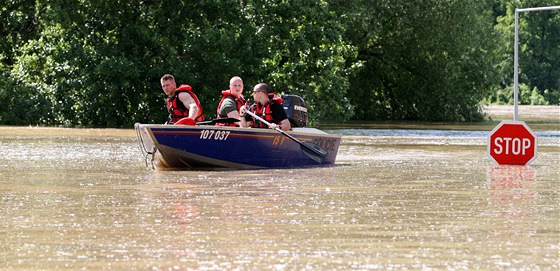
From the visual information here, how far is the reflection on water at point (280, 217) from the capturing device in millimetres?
9117

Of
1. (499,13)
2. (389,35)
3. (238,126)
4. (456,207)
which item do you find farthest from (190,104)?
(499,13)

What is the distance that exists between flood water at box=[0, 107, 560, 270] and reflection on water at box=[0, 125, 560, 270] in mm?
17

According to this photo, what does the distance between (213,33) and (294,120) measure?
1631cm

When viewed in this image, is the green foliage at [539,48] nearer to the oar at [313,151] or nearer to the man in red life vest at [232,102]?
the oar at [313,151]

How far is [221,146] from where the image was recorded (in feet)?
64.7

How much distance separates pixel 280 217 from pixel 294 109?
379 inches

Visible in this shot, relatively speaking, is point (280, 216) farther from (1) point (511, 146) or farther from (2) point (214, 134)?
(1) point (511, 146)

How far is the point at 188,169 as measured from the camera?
19.9m

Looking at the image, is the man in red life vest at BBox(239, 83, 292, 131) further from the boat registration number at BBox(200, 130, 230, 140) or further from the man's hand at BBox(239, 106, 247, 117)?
the boat registration number at BBox(200, 130, 230, 140)

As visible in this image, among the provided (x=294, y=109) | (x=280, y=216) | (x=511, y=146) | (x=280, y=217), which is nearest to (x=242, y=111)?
(x=294, y=109)

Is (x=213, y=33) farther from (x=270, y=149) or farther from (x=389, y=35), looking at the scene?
(x=270, y=149)

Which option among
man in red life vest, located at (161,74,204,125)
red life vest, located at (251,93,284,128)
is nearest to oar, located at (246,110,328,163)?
red life vest, located at (251,93,284,128)

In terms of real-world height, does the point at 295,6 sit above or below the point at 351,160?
above

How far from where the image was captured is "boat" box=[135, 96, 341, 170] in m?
19.3
